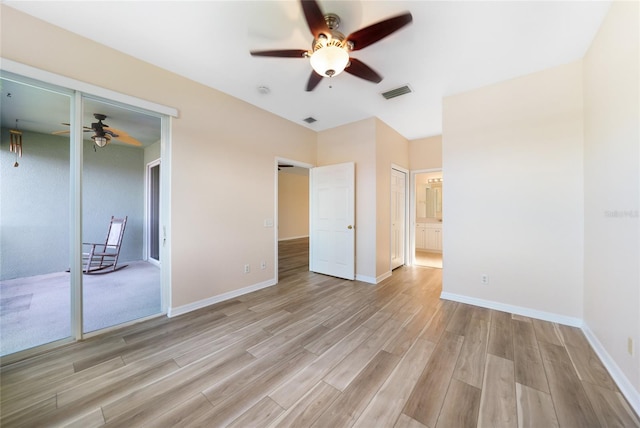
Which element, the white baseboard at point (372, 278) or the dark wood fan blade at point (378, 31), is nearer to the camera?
the dark wood fan blade at point (378, 31)

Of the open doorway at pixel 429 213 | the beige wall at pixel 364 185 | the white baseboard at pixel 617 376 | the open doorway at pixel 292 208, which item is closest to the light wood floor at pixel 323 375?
the white baseboard at pixel 617 376

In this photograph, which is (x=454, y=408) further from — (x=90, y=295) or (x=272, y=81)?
(x=90, y=295)

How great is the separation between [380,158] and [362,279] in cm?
226

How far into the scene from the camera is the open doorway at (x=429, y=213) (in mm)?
6793

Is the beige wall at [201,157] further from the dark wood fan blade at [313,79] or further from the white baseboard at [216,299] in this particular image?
the dark wood fan blade at [313,79]

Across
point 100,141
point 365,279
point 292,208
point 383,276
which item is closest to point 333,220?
point 365,279

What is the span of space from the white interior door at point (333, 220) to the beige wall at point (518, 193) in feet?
5.11

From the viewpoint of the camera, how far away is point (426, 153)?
504cm

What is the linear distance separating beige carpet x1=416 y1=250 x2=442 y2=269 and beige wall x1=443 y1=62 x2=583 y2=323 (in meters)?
2.13

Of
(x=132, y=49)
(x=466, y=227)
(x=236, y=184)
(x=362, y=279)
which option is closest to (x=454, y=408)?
(x=466, y=227)

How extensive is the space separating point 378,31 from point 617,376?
3.15 m

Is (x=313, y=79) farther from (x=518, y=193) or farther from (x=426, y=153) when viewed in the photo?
(x=426, y=153)

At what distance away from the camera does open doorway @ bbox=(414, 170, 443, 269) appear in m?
6.79

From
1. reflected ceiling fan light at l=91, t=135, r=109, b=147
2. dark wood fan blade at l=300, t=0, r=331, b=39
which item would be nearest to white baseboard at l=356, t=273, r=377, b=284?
dark wood fan blade at l=300, t=0, r=331, b=39
